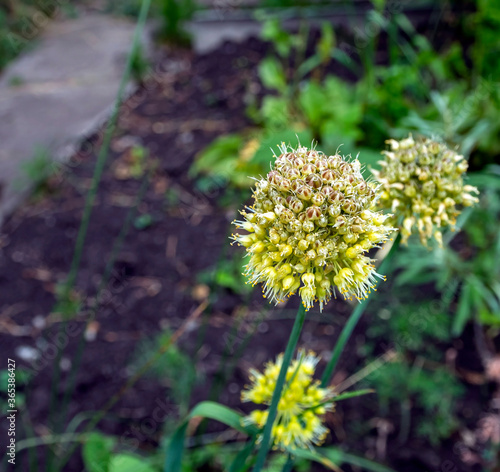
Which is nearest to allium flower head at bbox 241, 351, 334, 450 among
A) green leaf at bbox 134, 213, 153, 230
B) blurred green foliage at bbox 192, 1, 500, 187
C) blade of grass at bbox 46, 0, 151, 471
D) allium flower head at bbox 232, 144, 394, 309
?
allium flower head at bbox 232, 144, 394, 309

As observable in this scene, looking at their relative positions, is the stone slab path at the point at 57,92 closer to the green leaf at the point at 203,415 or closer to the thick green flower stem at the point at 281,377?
the green leaf at the point at 203,415

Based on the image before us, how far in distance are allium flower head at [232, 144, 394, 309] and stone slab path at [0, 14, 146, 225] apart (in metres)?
3.22

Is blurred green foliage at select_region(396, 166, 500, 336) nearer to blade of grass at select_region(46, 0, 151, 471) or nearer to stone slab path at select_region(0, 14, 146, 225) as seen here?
blade of grass at select_region(46, 0, 151, 471)

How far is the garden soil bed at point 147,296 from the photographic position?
7.90 feet

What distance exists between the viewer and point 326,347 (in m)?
2.68

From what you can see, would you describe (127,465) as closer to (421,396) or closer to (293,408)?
(293,408)

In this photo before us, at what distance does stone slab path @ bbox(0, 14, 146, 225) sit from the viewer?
13.7 ft

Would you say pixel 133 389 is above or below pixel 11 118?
below

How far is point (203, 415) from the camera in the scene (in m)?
1.15

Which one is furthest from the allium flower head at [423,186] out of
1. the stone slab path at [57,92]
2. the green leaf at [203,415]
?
the stone slab path at [57,92]

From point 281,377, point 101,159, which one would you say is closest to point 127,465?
point 281,377

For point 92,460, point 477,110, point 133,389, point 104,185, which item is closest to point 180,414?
point 133,389

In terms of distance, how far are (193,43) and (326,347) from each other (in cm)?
423

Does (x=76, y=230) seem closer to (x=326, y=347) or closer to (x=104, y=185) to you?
(x=104, y=185)
